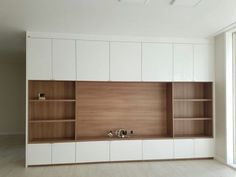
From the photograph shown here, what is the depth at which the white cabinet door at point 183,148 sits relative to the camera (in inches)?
185

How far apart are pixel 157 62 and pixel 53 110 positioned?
241 centimetres

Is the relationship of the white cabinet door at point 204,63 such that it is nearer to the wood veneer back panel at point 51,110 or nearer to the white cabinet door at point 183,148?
the white cabinet door at point 183,148

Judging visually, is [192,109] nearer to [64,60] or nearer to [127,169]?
[127,169]

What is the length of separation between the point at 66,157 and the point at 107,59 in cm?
209

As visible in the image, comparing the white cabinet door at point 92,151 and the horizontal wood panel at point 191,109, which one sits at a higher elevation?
the horizontal wood panel at point 191,109

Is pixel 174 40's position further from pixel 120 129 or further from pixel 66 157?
pixel 66 157

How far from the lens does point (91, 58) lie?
4.54 m

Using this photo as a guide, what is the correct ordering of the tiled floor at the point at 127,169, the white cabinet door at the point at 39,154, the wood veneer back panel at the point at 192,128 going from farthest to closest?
the wood veneer back panel at the point at 192,128
the white cabinet door at the point at 39,154
the tiled floor at the point at 127,169

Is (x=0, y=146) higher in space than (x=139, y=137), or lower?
lower

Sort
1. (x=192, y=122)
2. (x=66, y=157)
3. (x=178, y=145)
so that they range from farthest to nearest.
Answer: (x=192, y=122), (x=178, y=145), (x=66, y=157)

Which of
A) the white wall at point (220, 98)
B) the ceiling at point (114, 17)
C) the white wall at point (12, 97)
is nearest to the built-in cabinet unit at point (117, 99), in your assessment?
the white wall at point (220, 98)

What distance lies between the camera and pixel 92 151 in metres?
4.45

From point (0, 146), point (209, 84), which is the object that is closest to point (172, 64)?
point (209, 84)

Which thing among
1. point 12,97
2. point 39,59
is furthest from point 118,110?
point 12,97
